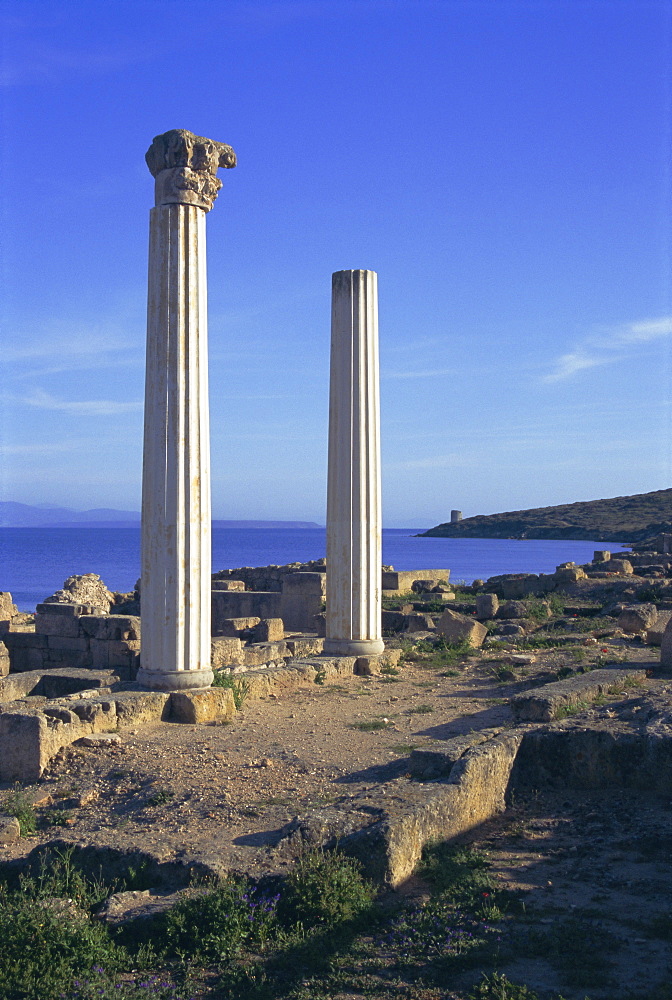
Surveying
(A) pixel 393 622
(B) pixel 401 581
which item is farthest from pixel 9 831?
(B) pixel 401 581

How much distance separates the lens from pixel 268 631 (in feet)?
52.4

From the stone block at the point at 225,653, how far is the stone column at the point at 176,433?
6.21ft

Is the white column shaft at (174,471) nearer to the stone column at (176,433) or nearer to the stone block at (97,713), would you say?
the stone column at (176,433)

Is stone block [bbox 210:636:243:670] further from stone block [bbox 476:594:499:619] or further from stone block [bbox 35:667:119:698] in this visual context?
stone block [bbox 476:594:499:619]

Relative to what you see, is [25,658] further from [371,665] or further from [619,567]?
[619,567]

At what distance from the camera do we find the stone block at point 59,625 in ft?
42.5

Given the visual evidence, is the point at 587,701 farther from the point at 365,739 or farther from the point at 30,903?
the point at 30,903

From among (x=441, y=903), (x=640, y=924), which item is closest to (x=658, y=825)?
(x=640, y=924)

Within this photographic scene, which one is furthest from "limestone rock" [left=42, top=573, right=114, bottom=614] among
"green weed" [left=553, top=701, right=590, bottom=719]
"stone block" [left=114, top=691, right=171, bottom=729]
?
"green weed" [left=553, top=701, right=590, bottom=719]

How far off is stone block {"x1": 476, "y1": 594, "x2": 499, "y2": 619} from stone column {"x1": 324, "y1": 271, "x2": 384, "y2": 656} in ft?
18.2

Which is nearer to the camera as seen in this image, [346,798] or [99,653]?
[346,798]

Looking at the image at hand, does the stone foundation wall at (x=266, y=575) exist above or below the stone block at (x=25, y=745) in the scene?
above

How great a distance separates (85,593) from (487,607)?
35.4ft

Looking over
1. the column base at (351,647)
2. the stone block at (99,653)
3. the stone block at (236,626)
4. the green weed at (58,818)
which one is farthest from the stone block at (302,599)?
the green weed at (58,818)
